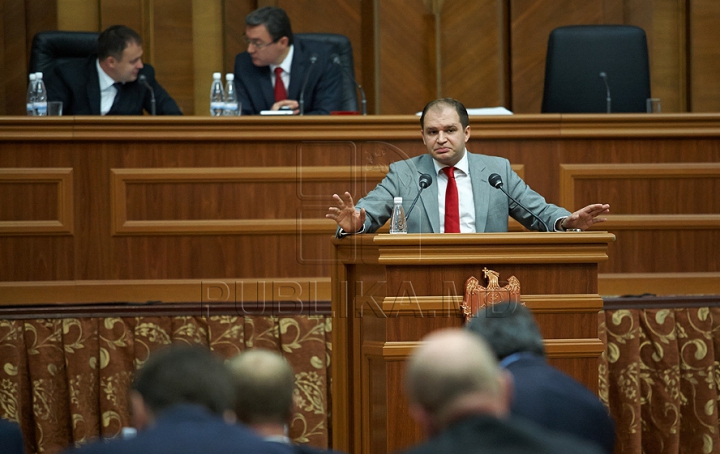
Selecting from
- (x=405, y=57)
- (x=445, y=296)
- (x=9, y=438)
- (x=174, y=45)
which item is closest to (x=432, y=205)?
(x=445, y=296)

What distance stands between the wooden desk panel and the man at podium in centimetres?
80

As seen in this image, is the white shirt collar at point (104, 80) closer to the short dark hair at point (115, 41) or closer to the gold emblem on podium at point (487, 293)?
the short dark hair at point (115, 41)

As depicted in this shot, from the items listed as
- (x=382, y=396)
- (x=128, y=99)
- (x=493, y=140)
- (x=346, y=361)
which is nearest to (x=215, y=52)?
(x=128, y=99)

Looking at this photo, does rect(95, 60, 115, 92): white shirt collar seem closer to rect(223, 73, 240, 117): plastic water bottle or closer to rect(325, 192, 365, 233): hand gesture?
rect(223, 73, 240, 117): plastic water bottle

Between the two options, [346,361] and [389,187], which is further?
[389,187]

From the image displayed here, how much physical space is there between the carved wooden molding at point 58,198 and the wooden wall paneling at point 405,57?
3050 millimetres

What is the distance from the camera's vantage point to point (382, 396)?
3.33 metres

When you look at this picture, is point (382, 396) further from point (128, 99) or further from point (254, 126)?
point (128, 99)

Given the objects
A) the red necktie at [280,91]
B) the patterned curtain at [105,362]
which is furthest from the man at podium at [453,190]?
the red necktie at [280,91]

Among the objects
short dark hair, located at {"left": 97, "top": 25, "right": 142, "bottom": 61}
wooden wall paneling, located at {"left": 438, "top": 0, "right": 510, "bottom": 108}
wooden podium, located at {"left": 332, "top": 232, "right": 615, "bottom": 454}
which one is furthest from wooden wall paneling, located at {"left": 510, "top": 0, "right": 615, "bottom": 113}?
wooden podium, located at {"left": 332, "top": 232, "right": 615, "bottom": 454}

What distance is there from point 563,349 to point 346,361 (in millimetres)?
912

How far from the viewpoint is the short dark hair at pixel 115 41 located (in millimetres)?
5875

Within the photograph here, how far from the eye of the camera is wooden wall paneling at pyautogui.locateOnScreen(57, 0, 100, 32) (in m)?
7.38

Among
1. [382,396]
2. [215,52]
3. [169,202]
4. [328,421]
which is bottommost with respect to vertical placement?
[328,421]
